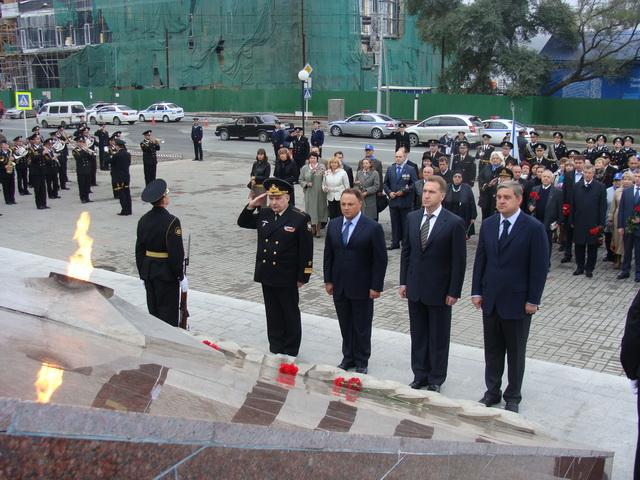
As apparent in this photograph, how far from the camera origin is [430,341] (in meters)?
5.78

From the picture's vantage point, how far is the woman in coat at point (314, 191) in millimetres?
12289

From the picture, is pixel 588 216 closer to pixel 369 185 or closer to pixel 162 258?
pixel 369 185

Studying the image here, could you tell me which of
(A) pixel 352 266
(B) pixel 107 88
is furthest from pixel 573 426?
(B) pixel 107 88

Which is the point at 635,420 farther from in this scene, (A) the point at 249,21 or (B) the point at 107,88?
(B) the point at 107,88

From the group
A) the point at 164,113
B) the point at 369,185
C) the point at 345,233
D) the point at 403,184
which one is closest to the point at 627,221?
the point at 403,184

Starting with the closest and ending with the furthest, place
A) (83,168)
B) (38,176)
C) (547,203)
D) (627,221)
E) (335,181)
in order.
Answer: (627,221)
(547,203)
(335,181)
(38,176)
(83,168)

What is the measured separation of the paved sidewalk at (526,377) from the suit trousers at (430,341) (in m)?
0.22

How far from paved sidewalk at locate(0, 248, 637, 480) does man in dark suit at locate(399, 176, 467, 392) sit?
294 millimetres

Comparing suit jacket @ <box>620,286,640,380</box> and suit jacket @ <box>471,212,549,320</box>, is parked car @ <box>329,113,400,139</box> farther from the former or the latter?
suit jacket @ <box>620,286,640,380</box>

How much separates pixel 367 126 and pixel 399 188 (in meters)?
24.1

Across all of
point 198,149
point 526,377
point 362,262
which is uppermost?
point 198,149

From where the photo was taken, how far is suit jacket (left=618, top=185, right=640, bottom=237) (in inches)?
374

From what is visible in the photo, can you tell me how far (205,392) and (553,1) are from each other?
40.6 m

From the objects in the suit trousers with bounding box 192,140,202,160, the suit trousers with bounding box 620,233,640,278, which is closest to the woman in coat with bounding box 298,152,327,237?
the suit trousers with bounding box 620,233,640,278
